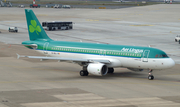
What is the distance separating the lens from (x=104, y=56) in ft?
139

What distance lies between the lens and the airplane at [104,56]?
3978 cm

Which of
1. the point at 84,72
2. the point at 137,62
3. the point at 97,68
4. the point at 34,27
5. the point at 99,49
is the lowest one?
the point at 84,72

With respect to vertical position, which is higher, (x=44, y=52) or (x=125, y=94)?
(x=44, y=52)

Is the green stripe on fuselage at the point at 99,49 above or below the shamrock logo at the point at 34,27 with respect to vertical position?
below

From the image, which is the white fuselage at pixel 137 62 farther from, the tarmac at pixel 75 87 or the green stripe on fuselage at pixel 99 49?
the tarmac at pixel 75 87

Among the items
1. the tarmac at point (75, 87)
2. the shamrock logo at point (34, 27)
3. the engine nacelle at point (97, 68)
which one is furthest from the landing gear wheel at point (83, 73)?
the shamrock logo at point (34, 27)

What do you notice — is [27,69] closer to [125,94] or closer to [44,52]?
[44,52]

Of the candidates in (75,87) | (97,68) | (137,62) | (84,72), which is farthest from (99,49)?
(75,87)

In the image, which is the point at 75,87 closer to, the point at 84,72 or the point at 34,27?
the point at 84,72

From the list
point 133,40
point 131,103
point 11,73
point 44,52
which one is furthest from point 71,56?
point 133,40

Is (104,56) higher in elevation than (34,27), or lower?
lower

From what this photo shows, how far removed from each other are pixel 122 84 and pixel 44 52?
15380mm

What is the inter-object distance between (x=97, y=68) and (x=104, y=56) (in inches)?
126

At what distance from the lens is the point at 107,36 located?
89.8 m
